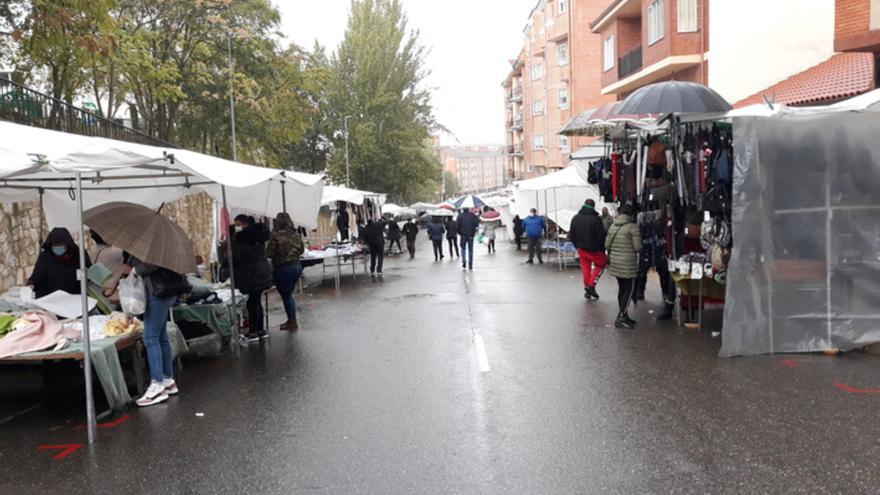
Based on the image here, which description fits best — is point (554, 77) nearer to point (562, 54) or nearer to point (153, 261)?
point (562, 54)

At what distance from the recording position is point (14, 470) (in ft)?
17.9

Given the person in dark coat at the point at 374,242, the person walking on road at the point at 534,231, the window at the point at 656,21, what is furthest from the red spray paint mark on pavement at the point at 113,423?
the window at the point at 656,21

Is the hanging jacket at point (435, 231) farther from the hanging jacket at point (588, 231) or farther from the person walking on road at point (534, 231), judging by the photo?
the hanging jacket at point (588, 231)

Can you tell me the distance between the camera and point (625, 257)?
10422 millimetres

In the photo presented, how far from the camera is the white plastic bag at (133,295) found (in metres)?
6.95

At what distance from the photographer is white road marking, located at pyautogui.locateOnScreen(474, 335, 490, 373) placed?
8.21m

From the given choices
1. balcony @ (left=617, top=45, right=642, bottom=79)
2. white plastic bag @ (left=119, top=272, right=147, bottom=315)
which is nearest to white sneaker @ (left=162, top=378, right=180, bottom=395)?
white plastic bag @ (left=119, top=272, right=147, bottom=315)

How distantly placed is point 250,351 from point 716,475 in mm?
6538

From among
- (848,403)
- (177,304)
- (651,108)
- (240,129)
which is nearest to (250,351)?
(177,304)

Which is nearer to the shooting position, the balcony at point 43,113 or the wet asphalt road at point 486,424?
the wet asphalt road at point 486,424

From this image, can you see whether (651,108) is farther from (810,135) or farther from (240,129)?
(240,129)

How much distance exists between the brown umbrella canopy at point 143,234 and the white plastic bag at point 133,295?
29 centimetres

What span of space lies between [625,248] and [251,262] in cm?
537

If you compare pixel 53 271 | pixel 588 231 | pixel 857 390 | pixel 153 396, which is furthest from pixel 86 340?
pixel 588 231
